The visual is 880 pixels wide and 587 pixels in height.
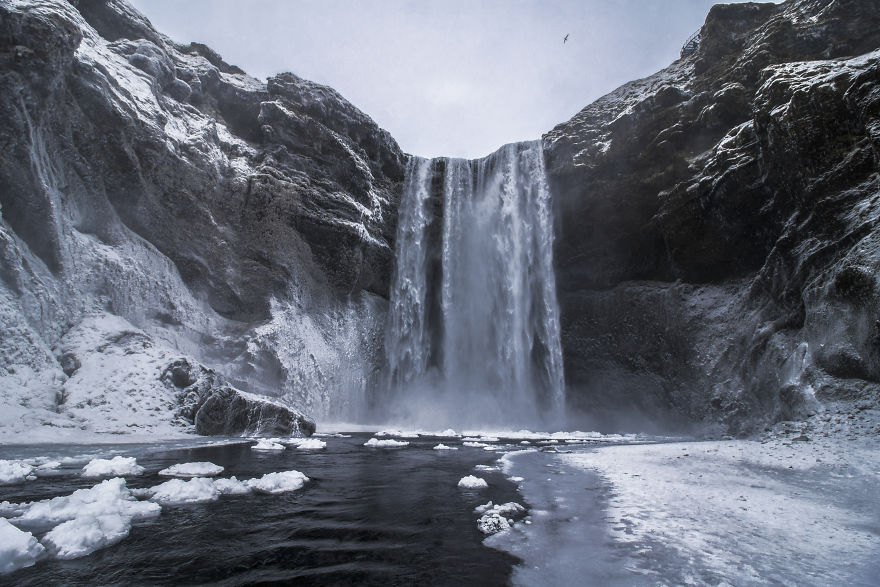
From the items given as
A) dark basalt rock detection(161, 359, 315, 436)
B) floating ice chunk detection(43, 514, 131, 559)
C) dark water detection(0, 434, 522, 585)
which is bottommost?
dark water detection(0, 434, 522, 585)

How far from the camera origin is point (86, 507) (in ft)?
16.2

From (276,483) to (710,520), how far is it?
620 centimetres

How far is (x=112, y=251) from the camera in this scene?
19.0 m

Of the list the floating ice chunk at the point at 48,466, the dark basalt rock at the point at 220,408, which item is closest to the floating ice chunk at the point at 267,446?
the dark basalt rock at the point at 220,408

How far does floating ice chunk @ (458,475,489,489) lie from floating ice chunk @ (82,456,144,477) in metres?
5.65

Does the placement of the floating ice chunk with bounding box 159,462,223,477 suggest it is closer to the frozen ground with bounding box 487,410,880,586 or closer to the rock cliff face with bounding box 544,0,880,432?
the frozen ground with bounding box 487,410,880,586

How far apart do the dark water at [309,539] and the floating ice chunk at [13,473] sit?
35cm

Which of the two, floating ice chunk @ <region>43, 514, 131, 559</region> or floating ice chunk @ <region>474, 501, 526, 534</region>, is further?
floating ice chunk @ <region>474, 501, 526, 534</region>

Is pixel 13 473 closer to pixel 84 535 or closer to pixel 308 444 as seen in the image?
pixel 84 535

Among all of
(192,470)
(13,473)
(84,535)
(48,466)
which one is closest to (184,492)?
(192,470)

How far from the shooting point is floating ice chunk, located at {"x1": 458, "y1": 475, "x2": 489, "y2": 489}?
7.60m

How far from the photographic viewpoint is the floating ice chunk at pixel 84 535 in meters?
3.94

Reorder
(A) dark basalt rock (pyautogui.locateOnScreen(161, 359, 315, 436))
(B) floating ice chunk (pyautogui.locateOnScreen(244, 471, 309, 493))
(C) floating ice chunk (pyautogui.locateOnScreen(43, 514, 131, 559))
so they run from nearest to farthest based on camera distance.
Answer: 1. (C) floating ice chunk (pyautogui.locateOnScreen(43, 514, 131, 559))
2. (B) floating ice chunk (pyautogui.locateOnScreen(244, 471, 309, 493))
3. (A) dark basalt rock (pyautogui.locateOnScreen(161, 359, 315, 436))

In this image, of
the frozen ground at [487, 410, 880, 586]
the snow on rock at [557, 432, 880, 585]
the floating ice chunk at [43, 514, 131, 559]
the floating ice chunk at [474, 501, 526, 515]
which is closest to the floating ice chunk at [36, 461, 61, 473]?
the floating ice chunk at [43, 514, 131, 559]
